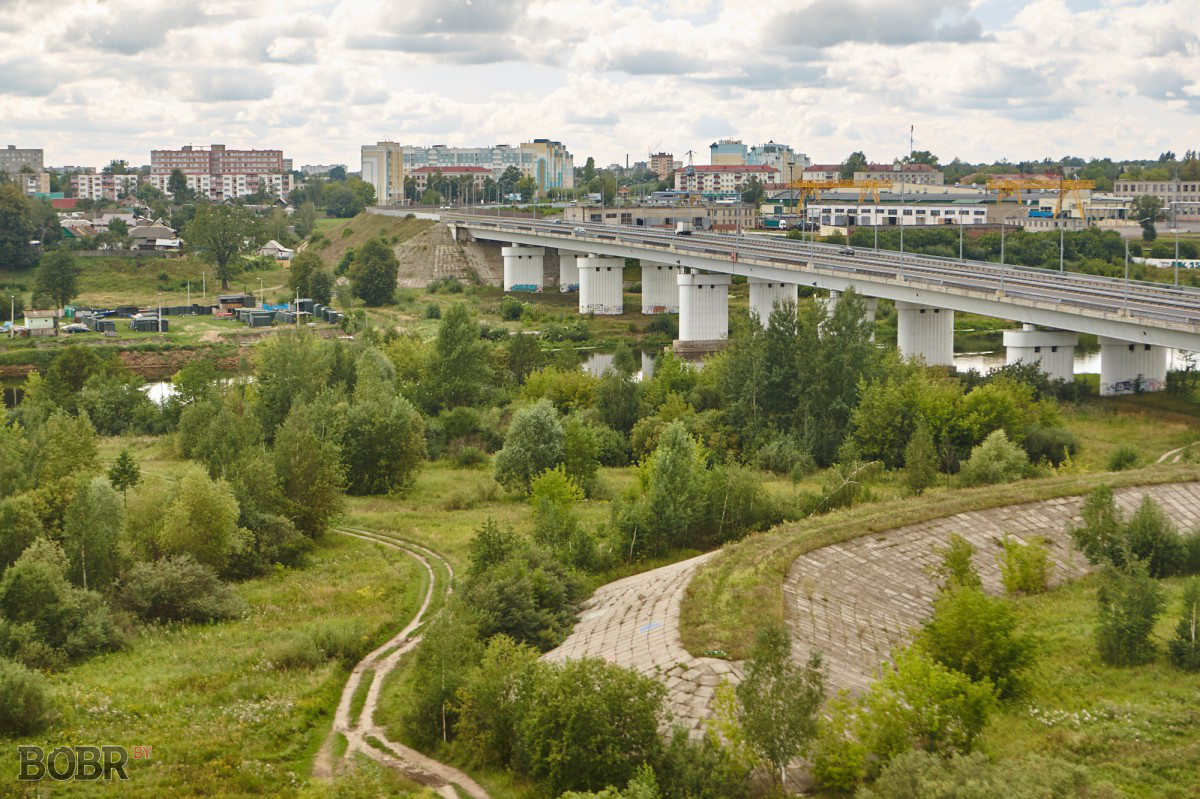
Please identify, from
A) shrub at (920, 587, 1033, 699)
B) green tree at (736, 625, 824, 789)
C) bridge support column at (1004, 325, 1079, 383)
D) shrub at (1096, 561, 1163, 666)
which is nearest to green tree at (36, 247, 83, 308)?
bridge support column at (1004, 325, 1079, 383)

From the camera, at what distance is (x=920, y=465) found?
126 ft

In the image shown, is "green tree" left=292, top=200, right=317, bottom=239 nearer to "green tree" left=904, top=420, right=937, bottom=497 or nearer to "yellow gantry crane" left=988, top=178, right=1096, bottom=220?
"yellow gantry crane" left=988, top=178, right=1096, bottom=220

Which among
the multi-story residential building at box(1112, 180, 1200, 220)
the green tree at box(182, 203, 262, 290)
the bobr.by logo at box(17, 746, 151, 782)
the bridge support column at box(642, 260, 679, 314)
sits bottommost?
the bobr.by logo at box(17, 746, 151, 782)

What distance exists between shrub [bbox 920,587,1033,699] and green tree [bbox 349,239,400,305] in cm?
8895

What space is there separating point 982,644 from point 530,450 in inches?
940

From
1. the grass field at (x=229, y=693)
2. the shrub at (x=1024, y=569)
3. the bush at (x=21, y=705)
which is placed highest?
the shrub at (x=1024, y=569)

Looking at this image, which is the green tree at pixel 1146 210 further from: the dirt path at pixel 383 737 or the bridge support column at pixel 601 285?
the dirt path at pixel 383 737

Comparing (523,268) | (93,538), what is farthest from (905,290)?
(523,268)

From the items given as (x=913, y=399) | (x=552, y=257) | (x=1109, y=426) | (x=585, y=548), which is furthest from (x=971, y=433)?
(x=552, y=257)

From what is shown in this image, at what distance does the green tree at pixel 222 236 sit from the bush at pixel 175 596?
86.1 metres

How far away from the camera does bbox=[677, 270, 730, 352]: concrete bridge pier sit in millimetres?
89438

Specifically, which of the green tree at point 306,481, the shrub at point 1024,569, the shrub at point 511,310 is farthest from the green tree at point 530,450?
the shrub at point 511,310

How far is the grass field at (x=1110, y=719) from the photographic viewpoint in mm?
18844

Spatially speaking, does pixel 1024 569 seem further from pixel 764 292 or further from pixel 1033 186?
pixel 1033 186
